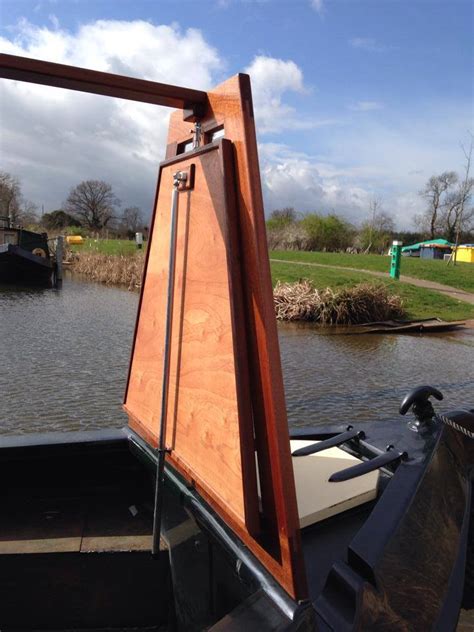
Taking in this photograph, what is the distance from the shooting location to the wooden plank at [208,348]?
1521 millimetres

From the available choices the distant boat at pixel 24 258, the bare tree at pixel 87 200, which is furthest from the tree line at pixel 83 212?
the distant boat at pixel 24 258

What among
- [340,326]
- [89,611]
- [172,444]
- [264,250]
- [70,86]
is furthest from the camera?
[340,326]

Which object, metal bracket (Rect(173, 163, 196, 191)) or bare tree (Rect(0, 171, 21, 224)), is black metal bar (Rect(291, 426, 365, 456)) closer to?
metal bracket (Rect(173, 163, 196, 191))

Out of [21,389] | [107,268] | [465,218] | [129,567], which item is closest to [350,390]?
[21,389]

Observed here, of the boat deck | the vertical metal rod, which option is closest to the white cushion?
the vertical metal rod

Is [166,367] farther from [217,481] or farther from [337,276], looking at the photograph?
[337,276]

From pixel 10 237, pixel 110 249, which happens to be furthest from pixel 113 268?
pixel 110 249

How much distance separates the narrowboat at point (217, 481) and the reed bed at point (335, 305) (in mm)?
10845

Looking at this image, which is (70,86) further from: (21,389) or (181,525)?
(21,389)

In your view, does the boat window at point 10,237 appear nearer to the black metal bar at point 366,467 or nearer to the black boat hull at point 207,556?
the black boat hull at point 207,556

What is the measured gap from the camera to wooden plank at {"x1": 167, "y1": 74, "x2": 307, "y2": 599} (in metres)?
1.42

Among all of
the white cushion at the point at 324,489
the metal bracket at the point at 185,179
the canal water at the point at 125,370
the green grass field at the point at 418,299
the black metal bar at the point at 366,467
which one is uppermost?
the metal bracket at the point at 185,179

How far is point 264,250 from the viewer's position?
1.45 meters

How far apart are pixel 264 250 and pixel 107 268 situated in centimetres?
2272
